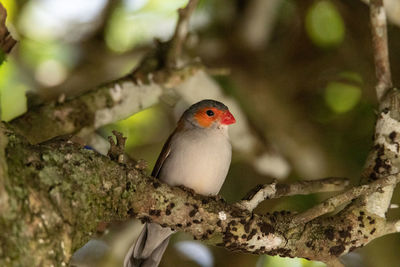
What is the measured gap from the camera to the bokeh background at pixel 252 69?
5945mm

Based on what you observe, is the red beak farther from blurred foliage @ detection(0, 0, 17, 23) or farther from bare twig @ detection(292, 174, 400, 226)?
blurred foliage @ detection(0, 0, 17, 23)

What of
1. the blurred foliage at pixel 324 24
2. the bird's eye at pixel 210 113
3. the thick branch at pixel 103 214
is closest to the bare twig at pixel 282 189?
the thick branch at pixel 103 214

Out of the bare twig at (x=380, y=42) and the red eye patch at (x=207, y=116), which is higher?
the bare twig at (x=380, y=42)

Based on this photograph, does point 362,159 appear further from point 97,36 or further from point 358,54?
point 97,36

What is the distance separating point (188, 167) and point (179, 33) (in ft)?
4.08

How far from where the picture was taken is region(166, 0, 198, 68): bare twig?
455 centimetres

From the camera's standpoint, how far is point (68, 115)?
421 centimetres

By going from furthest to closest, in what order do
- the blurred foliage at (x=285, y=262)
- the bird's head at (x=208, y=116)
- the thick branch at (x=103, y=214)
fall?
the blurred foliage at (x=285, y=262), the bird's head at (x=208, y=116), the thick branch at (x=103, y=214)

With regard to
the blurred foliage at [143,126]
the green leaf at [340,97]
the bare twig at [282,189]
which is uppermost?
the bare twig at [282,189]

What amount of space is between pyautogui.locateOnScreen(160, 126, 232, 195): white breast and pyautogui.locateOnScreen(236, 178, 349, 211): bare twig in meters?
0.48

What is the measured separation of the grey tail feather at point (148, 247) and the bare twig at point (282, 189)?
2.55ft

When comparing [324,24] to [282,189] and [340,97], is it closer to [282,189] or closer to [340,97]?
[340,97]

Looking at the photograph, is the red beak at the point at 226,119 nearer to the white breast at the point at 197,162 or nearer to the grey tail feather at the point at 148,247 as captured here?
the white breast at the point at 197,162

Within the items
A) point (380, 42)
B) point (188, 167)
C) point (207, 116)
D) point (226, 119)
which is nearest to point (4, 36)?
point (188, 167)
